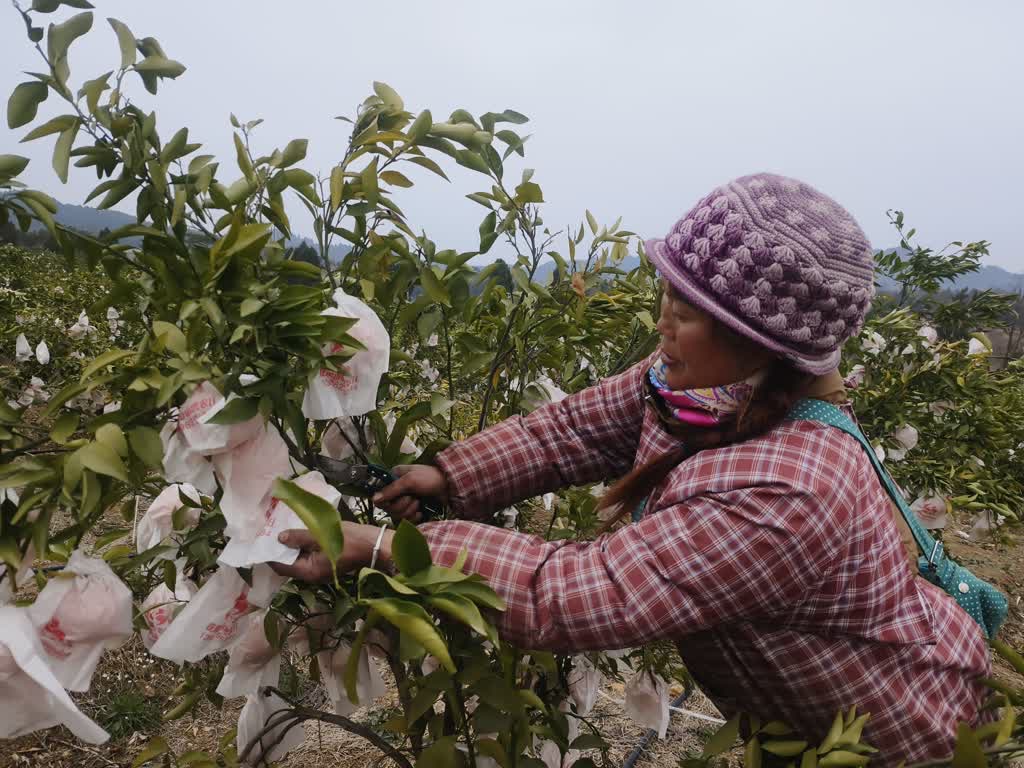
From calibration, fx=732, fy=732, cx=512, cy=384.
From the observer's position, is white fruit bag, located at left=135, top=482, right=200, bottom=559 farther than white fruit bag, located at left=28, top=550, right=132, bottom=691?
Yes

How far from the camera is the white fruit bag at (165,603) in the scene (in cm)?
105

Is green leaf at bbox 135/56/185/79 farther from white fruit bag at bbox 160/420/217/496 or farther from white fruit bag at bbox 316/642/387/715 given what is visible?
white fruit bag at bbox 316/642/387/715

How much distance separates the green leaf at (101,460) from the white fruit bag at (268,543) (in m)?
0.14

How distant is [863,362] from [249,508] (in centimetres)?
215

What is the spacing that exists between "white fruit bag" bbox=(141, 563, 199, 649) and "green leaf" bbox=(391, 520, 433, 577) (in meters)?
0.48

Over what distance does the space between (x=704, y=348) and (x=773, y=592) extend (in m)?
0.33

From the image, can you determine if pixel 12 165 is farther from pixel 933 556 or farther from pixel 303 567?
pixel 933 556

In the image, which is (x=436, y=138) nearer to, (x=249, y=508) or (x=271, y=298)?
(x=271, y=298)

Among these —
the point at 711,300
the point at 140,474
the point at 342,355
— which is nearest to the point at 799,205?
the point at 711,300

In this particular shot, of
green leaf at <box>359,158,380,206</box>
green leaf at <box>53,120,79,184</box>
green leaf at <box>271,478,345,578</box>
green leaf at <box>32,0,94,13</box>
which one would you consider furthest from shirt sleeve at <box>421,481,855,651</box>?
green leaf at <box>32,0,94,13</box>

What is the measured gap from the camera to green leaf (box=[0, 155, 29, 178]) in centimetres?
77

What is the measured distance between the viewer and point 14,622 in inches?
28.3

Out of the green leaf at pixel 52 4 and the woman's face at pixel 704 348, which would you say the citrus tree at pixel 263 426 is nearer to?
the green leaf at pixel 52 4

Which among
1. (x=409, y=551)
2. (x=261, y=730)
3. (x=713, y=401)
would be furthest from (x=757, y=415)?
(x=261, y=730)
